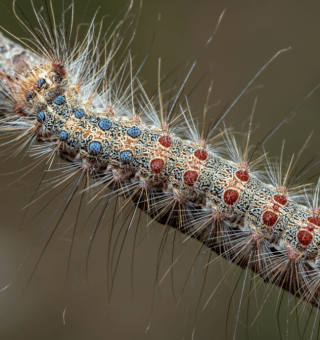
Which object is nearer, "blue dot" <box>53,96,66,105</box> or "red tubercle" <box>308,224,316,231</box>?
"red tubercle" <box>308,224,316,231</box>

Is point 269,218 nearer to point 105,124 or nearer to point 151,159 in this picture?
point 151,159

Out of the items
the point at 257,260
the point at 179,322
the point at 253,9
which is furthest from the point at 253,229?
the point at 253,9

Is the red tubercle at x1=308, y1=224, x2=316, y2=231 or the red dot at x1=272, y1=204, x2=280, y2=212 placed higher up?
the red dot at x1=272, y1=204, x2=280, y2=212

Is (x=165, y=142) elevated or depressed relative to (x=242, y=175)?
elevated

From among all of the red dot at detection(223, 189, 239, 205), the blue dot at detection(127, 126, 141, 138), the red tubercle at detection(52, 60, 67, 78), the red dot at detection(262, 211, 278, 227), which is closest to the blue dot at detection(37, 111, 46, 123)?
the red tubercle at detection(52, 60, 67, 78)

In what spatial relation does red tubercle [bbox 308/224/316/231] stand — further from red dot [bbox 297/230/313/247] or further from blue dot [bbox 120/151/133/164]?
blue dot [bbox 120/151/133/164]

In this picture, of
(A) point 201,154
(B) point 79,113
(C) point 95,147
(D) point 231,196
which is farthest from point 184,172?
(B) point 79,113

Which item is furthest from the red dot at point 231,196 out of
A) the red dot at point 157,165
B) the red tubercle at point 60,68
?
the red tubercle at point 60,68

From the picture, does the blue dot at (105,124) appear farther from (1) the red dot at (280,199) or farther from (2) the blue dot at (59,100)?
(1) the red dot at (280,199)
